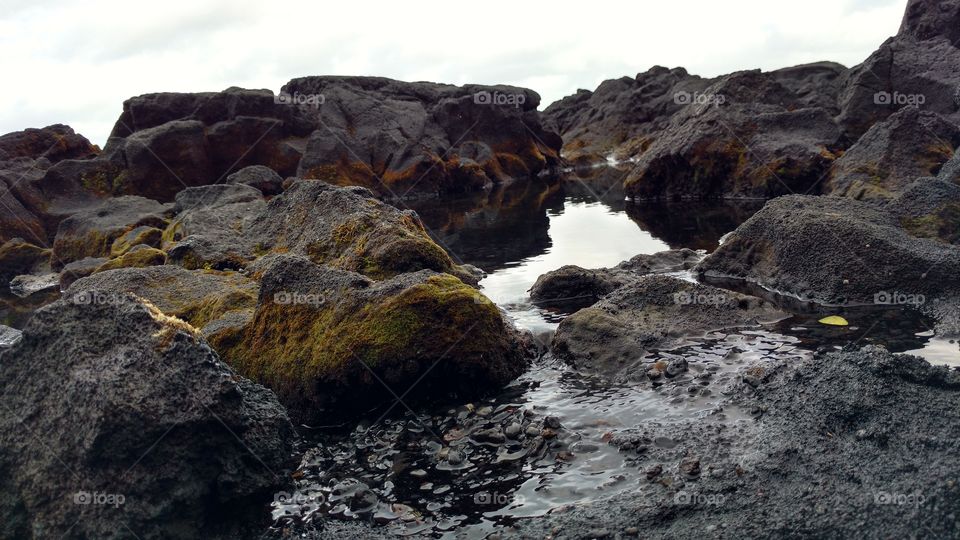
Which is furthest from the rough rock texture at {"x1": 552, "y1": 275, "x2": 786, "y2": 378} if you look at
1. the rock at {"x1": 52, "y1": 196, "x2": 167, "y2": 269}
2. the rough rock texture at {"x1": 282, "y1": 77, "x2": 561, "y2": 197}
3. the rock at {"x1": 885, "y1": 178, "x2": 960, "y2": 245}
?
the rough rock texture at {"x1": 282, "y1": 77, "x2": 561, "y2": 197}

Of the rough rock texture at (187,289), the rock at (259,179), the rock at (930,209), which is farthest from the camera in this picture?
A: the rock at (259,179)

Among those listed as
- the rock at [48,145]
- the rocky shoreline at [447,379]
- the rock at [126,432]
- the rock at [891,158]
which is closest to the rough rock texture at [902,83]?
the rock at [891,158]

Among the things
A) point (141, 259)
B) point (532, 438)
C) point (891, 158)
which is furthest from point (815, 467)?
point (141, 259)

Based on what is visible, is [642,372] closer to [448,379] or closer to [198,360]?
[448,379]

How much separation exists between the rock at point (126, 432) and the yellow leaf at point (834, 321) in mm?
9971

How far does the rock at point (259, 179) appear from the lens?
42.8 meters

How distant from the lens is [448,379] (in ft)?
35.8

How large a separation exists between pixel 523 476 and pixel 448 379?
2765 mm

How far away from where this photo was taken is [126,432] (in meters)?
7.35

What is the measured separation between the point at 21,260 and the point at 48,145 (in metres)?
22.2

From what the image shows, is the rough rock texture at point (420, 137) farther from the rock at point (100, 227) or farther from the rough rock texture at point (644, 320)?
the rough rock texture at point (644, 320)

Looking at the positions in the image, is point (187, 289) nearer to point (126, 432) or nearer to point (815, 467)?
point (126, 432)

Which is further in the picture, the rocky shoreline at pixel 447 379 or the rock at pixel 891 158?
the rock at pixel 891 158

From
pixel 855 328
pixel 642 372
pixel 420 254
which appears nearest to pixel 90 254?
pixel 420 254
